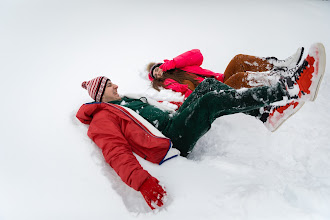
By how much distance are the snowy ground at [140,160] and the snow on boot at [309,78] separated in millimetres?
430

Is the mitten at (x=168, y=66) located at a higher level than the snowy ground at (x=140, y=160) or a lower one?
higher

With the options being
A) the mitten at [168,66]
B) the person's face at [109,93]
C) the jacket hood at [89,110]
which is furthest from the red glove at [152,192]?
the mitten at [168,66]

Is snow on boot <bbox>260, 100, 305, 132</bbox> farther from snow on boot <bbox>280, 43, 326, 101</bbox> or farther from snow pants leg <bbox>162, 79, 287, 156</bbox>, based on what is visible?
snow pants leg <bbox>162, 79, 287, 156</bbox>

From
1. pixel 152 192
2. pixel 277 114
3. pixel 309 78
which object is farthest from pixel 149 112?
pixel 309 78

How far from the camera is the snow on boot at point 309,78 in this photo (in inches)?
49.1

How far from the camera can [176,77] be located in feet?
8.39

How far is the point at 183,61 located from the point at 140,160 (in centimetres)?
148

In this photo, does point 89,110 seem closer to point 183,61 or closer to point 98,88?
point 98,88

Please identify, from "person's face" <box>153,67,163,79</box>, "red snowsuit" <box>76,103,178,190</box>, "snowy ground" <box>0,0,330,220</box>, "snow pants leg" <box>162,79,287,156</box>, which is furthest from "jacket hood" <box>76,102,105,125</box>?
"person's face" <box>153,67,163,79</box>

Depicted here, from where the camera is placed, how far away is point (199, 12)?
434 centimetres

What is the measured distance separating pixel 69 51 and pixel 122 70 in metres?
1.01

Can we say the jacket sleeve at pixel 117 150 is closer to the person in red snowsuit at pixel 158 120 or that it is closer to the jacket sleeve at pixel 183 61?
the person in red snowsuit at pixel 158 120

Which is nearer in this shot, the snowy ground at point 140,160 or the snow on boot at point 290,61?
the snowy ground at point 140,160

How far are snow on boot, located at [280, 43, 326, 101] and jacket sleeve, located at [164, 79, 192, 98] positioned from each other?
109 centimetres
